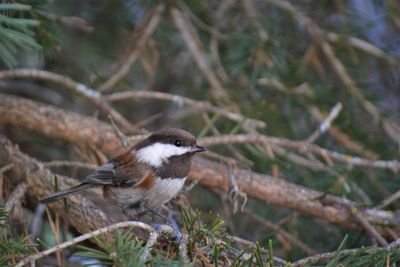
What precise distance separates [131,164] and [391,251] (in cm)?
169

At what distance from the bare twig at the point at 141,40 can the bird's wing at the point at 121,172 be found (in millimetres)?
711

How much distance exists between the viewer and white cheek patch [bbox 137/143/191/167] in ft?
12.1

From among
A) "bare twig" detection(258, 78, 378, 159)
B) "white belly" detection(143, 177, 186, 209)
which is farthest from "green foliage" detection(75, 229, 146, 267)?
"bare twig" detection(258, 78, 378, 159)

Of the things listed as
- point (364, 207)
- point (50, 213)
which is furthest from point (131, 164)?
point (364, 207)

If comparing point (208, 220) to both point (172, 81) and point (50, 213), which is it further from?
point (172, 81)

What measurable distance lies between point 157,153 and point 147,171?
0.13m

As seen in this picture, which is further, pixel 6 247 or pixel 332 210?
pixel 332 210

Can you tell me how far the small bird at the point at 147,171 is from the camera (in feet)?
11.8

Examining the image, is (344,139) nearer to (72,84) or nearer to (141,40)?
(141,40)

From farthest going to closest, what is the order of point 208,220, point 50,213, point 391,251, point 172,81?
point 172,81 < point 208,220 < point 50,213 < point 391,251

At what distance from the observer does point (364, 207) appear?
3650 mm

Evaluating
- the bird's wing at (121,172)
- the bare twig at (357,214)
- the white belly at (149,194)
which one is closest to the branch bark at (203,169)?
the bare twig at (357,214)

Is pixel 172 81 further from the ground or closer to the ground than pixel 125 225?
closer to the ground

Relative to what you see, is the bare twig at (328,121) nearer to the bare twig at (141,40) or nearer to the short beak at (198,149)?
the short beak at (198,149)
